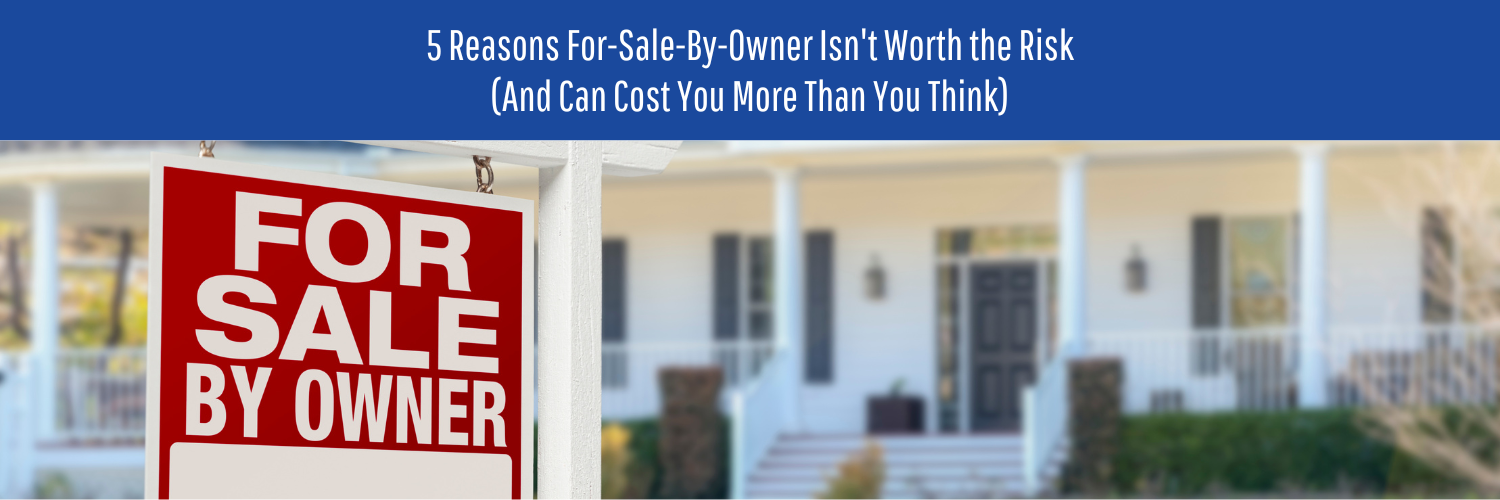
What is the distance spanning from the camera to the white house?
481 inches

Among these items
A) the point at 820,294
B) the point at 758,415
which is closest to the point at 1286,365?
the point at 758,415

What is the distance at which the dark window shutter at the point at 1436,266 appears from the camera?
12508 millimetres

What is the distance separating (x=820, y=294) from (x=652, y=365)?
1.76m

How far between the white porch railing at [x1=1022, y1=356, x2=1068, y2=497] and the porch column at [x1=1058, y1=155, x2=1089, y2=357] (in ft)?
0.97

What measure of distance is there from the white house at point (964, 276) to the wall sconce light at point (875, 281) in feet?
0.09

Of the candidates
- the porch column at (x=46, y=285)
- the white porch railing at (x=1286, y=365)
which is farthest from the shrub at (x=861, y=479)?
the porch column at (x=46, y=285)

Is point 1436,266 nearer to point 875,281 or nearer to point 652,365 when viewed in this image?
point 875,281

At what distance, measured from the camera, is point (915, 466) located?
40.4 feet

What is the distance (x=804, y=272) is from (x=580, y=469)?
11.8m

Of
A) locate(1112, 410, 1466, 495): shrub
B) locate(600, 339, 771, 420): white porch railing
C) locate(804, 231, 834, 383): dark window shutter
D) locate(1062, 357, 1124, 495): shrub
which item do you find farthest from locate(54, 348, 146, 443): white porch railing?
locate(1112, 410, 1466, 495): shrub
